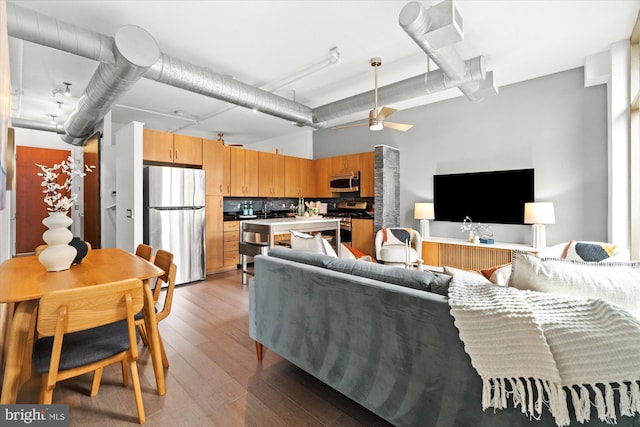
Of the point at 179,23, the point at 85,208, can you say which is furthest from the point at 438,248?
the point at 85,208

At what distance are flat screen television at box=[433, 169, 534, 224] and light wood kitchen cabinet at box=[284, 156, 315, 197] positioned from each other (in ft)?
9.72

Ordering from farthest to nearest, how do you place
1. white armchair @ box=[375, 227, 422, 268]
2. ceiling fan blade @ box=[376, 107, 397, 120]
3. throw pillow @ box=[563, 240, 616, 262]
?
1. white armchair @ box=[375, 227, 422, 268]
2. ceiling fan blade @ box=[376, 107, 397, 120]
3. throw pillow @ box=[563, 240, 616, 262]

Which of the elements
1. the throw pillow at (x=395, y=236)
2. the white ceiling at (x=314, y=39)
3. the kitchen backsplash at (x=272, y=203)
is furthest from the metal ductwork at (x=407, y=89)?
the kitchen backsplash at (x=272, y=203)

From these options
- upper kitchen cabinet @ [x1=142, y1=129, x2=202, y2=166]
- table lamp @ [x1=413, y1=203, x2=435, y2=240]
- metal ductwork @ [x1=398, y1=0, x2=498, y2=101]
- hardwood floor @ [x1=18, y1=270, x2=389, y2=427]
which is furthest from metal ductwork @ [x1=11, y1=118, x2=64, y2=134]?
table lamp @ [x1=413, y1=203, x2=435, y2=240]

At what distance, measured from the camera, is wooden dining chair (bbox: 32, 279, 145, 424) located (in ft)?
4.46

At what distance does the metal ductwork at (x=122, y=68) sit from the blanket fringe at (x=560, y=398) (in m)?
3.50

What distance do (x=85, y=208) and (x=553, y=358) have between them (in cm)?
798

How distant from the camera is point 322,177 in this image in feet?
23.1

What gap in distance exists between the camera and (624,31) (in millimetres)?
3107

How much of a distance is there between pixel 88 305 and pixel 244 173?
4.73 meters

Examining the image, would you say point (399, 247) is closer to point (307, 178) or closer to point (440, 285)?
point (307, 178)

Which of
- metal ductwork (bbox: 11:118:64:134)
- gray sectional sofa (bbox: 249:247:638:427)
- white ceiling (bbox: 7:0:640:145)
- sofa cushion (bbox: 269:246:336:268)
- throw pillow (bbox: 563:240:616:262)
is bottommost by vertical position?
gray sectional sofa (bbox: 249:247:638:427)

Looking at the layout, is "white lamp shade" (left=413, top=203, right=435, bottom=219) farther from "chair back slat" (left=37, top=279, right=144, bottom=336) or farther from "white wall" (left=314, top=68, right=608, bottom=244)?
"chair back slat" (left=37, top=279, right=144, bottom=336)

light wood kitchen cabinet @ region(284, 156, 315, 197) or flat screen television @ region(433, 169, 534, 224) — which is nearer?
flat screen television @ region(433, 169, 534, 224)
